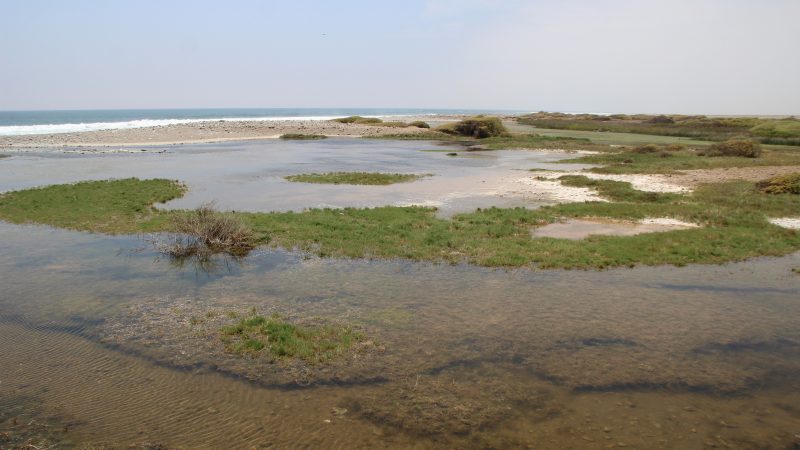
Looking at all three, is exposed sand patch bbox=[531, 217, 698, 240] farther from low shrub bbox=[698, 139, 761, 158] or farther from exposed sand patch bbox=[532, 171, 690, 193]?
low shrub bbox=[698, 139, 761, 158]

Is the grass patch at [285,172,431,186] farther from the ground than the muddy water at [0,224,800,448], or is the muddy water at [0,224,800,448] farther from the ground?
the grass patch at [285,172,431,186]

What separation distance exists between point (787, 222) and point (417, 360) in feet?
57.7

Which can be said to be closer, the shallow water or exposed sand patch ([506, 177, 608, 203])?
the shallow water

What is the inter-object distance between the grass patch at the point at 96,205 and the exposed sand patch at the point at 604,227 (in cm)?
1327

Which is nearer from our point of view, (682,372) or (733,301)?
(682,372)

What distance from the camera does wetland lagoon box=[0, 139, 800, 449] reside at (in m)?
7.09

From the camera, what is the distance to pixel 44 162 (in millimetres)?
39031

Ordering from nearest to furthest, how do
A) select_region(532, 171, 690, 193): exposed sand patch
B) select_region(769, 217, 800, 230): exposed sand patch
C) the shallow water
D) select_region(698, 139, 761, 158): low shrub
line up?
select_region(769, 217, 800, 230): exposed sand patch < the shallow water < select_region(532, 171, 690, 193): exposed sand patch < select_region(698, 139, 761, 158): low shrub

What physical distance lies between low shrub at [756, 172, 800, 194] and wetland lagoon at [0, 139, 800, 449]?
11.3 metres

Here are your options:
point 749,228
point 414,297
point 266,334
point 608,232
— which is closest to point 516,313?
point 414,297

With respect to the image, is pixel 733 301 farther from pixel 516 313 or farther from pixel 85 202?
pixel 85 202

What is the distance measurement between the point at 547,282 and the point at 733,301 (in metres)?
4.07

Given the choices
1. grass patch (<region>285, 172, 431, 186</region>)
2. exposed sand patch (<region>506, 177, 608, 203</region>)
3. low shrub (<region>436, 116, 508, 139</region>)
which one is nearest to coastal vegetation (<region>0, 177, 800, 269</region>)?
exposed sand patch (<region>506, 177, 608, 203</region>)

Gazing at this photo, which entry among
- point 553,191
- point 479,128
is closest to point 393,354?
point 553,191
